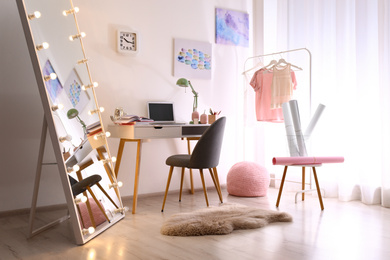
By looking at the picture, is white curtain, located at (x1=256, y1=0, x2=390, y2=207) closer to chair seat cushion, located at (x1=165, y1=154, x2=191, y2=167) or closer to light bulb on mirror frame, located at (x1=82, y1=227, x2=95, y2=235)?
chair seat cushion, located at (x1=165, y1=154, x2=191, y2=167)

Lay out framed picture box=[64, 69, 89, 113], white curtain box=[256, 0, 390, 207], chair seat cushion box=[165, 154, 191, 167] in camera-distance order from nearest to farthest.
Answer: framed picture box=[64, 69, 89, 113] → chair seat cushion box=[165, 154, 191, 167] → white curtain box=[256, 0, 390, 207]

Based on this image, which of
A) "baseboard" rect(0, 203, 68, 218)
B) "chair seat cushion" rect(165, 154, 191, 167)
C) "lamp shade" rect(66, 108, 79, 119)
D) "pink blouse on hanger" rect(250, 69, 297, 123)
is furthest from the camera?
"pink blouse on hanger" rect(250, 69, 297, 123)

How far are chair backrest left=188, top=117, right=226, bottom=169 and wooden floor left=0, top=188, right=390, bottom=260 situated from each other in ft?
1.59

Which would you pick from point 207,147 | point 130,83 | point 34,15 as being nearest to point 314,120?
point 207,147

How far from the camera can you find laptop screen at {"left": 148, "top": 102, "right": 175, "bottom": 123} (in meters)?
4.20

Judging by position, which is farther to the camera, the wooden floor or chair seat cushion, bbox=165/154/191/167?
chair seat cushion, bbox=165/154/191/167

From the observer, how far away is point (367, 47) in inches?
156

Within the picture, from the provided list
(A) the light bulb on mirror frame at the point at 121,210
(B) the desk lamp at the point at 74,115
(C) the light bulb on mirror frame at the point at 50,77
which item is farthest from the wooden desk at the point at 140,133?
(C) the light bulb on mirror frame at the point at 50,77

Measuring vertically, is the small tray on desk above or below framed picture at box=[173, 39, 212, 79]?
below

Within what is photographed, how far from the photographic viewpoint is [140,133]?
361cm

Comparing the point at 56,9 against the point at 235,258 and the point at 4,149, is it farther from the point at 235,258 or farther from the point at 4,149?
the point at 235,258

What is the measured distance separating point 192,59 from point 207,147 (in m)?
1.38

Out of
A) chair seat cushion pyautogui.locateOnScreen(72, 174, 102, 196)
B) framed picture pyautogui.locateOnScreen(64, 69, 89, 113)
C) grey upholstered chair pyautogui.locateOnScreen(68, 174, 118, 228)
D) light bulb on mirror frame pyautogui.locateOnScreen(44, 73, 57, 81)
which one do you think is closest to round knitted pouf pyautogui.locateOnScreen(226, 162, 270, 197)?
grey upholstered chair pyautogui.locateOnScreen(68, 174, 118, 228)

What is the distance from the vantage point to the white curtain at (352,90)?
380 cm
